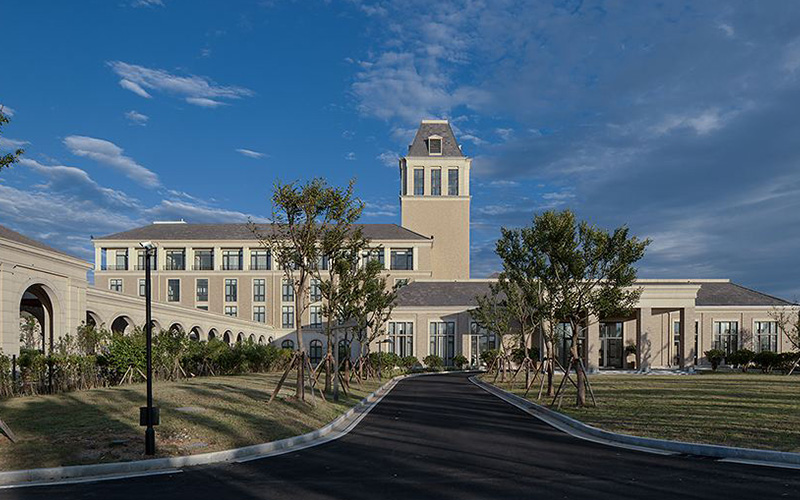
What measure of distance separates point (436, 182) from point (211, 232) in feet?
101

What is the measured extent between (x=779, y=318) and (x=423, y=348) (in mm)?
30058

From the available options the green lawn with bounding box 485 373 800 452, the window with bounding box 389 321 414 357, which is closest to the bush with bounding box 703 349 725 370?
the green lawn with bounding box 485 373 800 452

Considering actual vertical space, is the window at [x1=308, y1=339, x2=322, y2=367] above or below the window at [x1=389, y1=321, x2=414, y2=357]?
below

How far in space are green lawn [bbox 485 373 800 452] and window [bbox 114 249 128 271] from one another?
68.2 metres

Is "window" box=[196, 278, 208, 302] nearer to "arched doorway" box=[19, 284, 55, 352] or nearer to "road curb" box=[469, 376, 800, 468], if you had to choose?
"arched doorway" box=[19, 284, 55, 352]

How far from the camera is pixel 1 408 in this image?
1767 cm

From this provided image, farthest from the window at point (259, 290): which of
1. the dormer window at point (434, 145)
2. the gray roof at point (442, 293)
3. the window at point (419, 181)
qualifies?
the dormer window at point (434, 145)

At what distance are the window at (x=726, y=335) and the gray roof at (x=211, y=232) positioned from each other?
37.0 m

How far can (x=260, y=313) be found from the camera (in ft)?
269

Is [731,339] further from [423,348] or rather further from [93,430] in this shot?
[93,430]

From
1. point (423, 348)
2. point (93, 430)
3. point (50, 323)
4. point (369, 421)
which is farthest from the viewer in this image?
point (423, 348)

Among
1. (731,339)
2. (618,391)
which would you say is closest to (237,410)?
(618,391)

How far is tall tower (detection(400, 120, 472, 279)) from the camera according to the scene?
84188 mm

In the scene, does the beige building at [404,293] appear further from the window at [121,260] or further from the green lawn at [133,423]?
the green lawn at [133,423]
